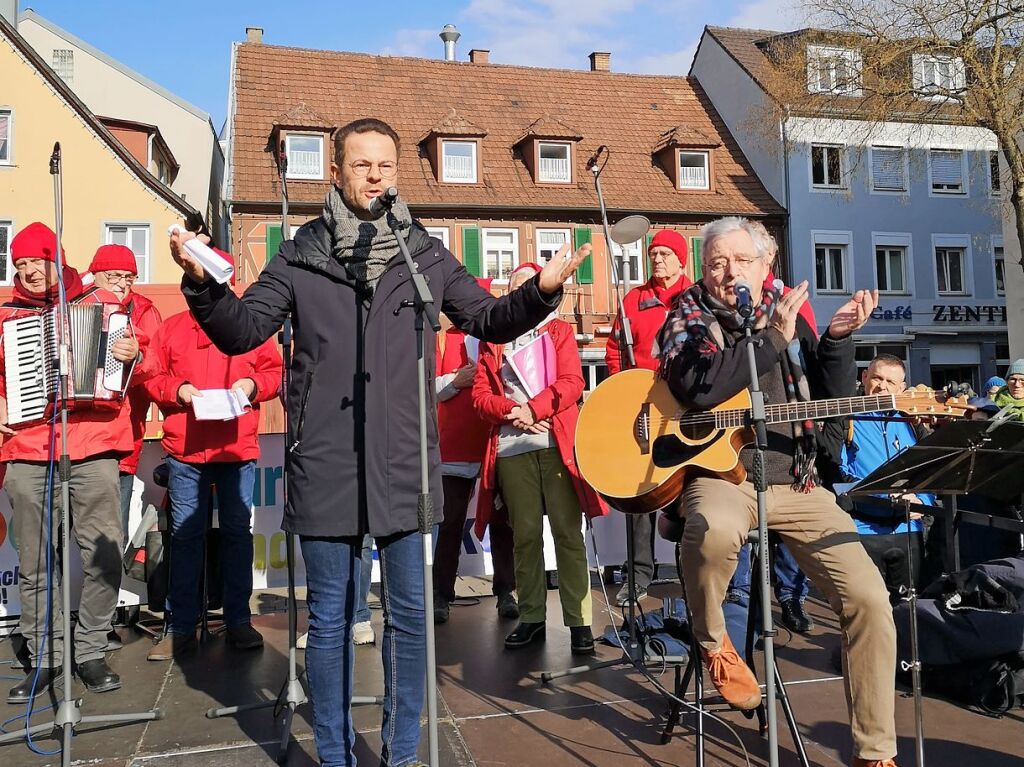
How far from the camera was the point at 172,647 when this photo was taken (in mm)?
5625

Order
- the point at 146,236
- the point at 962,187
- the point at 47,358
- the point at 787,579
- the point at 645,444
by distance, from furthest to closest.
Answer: the point at 962,187 < the point at 146,236 < the point at 787,579 < the point at 47,358 < the point at 645,444

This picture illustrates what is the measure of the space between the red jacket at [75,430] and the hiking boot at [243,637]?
1409mm

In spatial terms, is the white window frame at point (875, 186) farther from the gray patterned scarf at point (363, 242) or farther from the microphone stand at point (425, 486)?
the microphone stand at point (425, 486)

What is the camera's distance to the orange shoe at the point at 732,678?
11.6 feet

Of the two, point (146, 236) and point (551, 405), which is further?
point (146, 236)

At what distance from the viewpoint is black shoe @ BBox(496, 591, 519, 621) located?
6.52 m

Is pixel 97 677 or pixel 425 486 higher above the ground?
pixel 425 486

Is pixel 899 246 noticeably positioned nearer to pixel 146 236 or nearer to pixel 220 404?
pixel 146 236

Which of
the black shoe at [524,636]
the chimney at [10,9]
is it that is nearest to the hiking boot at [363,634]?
the black shoe at [524,636]

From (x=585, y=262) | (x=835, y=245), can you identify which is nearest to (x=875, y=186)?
(x=835, y=245)

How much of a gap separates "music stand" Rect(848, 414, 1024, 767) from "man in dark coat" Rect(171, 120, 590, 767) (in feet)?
4.43

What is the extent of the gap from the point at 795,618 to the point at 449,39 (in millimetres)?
32285

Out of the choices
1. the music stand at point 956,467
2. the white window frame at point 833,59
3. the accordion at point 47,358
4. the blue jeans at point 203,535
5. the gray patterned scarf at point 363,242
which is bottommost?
the blue jeans at point 203,535

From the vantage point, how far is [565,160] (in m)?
29.3
